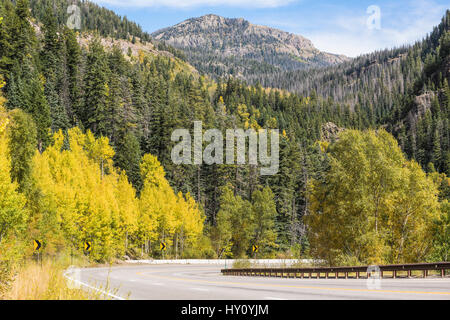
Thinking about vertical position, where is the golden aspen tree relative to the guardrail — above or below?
above

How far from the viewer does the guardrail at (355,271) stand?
23.3m

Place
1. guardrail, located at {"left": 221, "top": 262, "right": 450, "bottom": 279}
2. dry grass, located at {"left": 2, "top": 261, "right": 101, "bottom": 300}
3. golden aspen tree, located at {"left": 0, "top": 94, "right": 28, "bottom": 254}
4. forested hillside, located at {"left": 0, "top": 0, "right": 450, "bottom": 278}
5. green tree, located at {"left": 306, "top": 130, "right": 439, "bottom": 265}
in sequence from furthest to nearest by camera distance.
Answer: forested hillside, located at {"left": 0, "top": 0, "right": 450, "bottom": 278}
green tree, located at {"left": 306, "top": 130, "right": 439, "bottom": 265}
golden aspen tree, located at {"left": 0, "top": 94, "right": 28, "bottom": 254}
guardrail, located at {"left": 221, "top": 262, "right": 450, "bottom": 279}
dry grass, located at {"left": 2, "top": 261, "right": 101, "bottom": 300}

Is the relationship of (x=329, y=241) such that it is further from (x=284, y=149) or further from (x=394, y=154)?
(x=284, y=149)

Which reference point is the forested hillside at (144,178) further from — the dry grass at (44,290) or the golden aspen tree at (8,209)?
the dry grass at (44,290)

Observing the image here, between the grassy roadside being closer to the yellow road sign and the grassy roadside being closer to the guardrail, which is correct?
the guardrail

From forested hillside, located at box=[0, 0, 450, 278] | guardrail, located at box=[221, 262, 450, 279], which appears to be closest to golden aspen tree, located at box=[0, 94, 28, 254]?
forested hillside, located at box=[0, 0, 450, 278]

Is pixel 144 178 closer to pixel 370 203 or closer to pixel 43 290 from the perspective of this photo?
pixel 370 203

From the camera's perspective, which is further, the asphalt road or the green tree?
the green tree

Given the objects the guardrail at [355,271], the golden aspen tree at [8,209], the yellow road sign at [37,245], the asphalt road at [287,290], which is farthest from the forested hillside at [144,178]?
the asphalt road at [287,290]

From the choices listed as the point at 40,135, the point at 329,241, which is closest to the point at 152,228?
the point at 40,135

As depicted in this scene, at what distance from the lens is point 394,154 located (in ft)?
154

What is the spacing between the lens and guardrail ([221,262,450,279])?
23.3 meters

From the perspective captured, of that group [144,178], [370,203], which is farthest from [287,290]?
[144,178]

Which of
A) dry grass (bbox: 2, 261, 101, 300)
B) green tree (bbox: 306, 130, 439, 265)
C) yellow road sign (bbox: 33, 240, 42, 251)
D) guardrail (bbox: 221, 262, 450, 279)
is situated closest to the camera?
dry grass (bbox: 2, 261, 101, 300)
